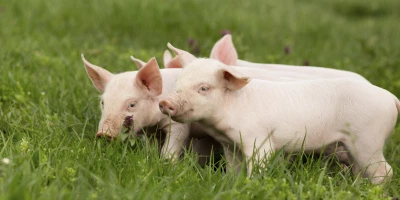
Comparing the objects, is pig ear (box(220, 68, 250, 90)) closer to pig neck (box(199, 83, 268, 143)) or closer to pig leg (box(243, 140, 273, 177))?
pig neck (box(199, 83, 268, 143))

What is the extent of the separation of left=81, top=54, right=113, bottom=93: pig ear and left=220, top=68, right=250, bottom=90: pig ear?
816 millimetres

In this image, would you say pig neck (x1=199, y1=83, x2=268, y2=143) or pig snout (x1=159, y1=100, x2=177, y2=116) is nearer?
pig snout (x1=159, y1=100, x2=177, y2=116)

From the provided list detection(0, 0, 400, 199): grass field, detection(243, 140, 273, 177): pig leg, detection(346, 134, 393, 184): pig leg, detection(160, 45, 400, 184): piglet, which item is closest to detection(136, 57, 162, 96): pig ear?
detection(160, 45, 400, 184): piglet

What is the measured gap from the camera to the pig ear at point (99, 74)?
4352mm

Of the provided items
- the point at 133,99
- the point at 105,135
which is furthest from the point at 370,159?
the point at 105,135

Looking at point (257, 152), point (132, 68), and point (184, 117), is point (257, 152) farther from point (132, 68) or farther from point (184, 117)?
point (132, 68)

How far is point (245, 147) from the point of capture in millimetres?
3916

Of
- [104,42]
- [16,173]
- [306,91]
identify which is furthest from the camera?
[104,42]

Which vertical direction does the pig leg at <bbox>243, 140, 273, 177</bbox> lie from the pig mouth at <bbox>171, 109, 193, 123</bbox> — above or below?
below

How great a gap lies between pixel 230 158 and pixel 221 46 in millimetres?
1088

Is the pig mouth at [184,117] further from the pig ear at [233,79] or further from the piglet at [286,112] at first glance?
the pig ear at [233,79]

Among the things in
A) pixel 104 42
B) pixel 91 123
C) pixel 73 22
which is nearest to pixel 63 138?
pixel 91 123

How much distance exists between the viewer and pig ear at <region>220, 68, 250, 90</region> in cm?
389

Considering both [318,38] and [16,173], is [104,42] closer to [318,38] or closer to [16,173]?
[318,38]
